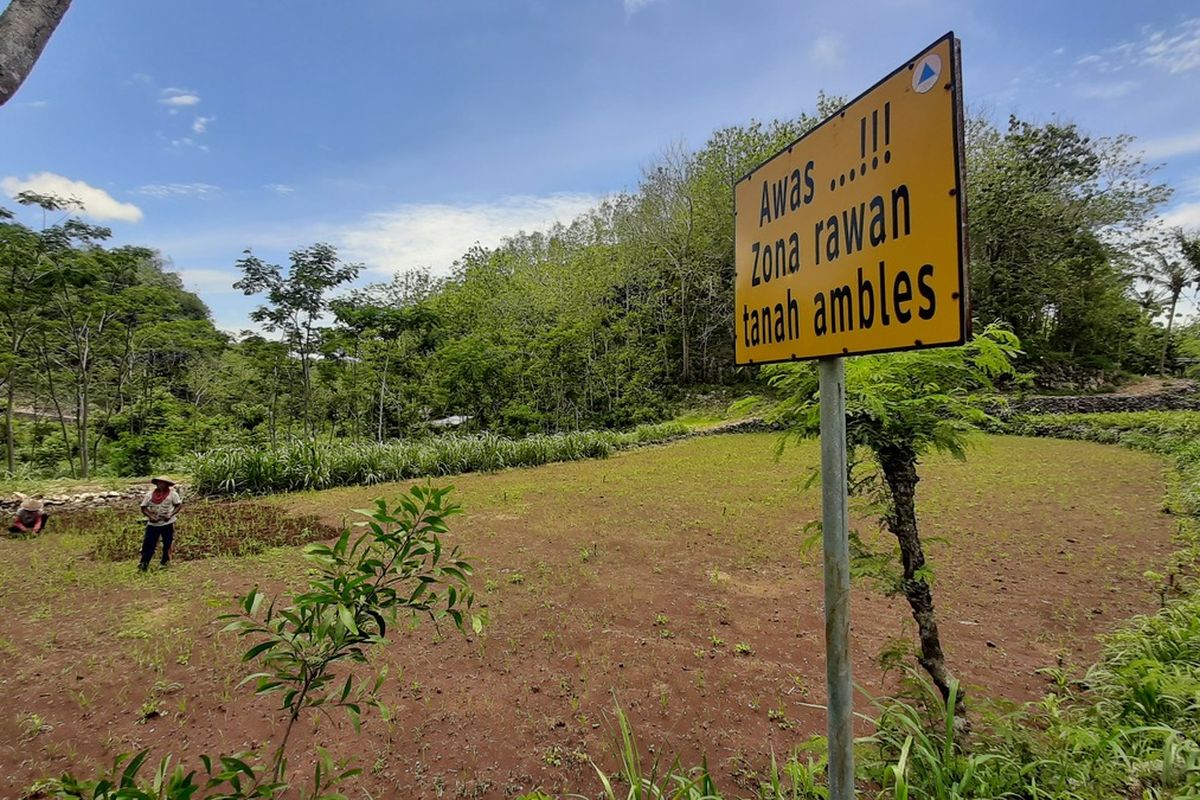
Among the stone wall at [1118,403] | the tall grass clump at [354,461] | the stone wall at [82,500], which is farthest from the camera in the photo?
the stone wall at [1118,403]

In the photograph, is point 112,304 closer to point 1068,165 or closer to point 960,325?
point 960,325

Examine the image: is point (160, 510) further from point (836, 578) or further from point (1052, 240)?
point (1052, 240)

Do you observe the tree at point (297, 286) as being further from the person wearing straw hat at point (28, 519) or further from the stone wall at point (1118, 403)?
the stone wall at point (1118, 403)

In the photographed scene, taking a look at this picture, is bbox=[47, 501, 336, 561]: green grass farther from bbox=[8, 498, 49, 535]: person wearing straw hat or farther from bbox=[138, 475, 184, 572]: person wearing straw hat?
bbox=[138, 475, 184, 572]: person wearing straw hat

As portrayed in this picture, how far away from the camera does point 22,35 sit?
1.37m

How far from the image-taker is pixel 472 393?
46.9 ft


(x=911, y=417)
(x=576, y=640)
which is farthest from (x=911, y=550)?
(x=576, y=640)

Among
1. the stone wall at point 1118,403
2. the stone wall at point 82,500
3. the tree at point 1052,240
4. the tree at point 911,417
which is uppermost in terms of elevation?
the tree at point 1052,240

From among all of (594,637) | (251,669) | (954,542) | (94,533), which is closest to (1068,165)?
(954,542)

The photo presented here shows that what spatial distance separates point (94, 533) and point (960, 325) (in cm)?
832

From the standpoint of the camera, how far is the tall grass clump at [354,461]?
27.0ft

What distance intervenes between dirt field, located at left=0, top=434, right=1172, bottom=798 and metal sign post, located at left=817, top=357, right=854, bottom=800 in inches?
48.1

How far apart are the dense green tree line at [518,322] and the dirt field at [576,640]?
19.7 feet

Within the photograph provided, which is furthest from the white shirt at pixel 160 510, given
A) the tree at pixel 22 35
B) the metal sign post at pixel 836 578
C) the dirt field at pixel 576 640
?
the metal sign post at pixel 836 578
